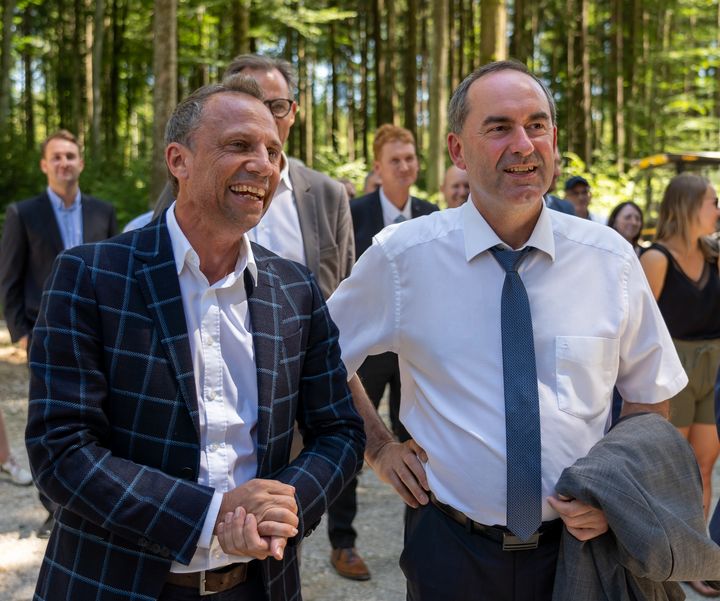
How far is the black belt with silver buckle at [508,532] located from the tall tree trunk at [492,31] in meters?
12.6

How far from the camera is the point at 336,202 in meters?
4.20

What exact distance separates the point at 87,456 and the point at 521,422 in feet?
3.74

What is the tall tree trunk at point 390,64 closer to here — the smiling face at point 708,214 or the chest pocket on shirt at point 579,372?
the smiling face at point 708,214

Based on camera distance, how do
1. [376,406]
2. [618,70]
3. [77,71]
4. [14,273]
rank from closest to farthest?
[376,406] → [14,273] → [618,70] → [77,71]

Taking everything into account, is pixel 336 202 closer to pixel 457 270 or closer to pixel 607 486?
pixel 457 270

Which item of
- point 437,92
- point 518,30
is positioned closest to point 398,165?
point 437,92

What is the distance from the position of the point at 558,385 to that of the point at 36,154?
2112cm

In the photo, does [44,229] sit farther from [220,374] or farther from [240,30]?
[240,30]

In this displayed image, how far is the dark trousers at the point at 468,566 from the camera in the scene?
2326mm

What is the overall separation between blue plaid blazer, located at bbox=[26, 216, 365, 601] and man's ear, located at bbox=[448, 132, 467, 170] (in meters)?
0.83

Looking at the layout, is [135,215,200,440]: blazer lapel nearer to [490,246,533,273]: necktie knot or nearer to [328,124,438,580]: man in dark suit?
[490,246,533,273]: necktie knot

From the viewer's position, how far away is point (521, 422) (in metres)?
2.30

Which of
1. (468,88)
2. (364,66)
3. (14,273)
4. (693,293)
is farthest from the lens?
(364,66)

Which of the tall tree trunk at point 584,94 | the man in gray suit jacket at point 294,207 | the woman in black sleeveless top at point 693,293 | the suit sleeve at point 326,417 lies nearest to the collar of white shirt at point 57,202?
the man in gray suit jacket at point 294,207
